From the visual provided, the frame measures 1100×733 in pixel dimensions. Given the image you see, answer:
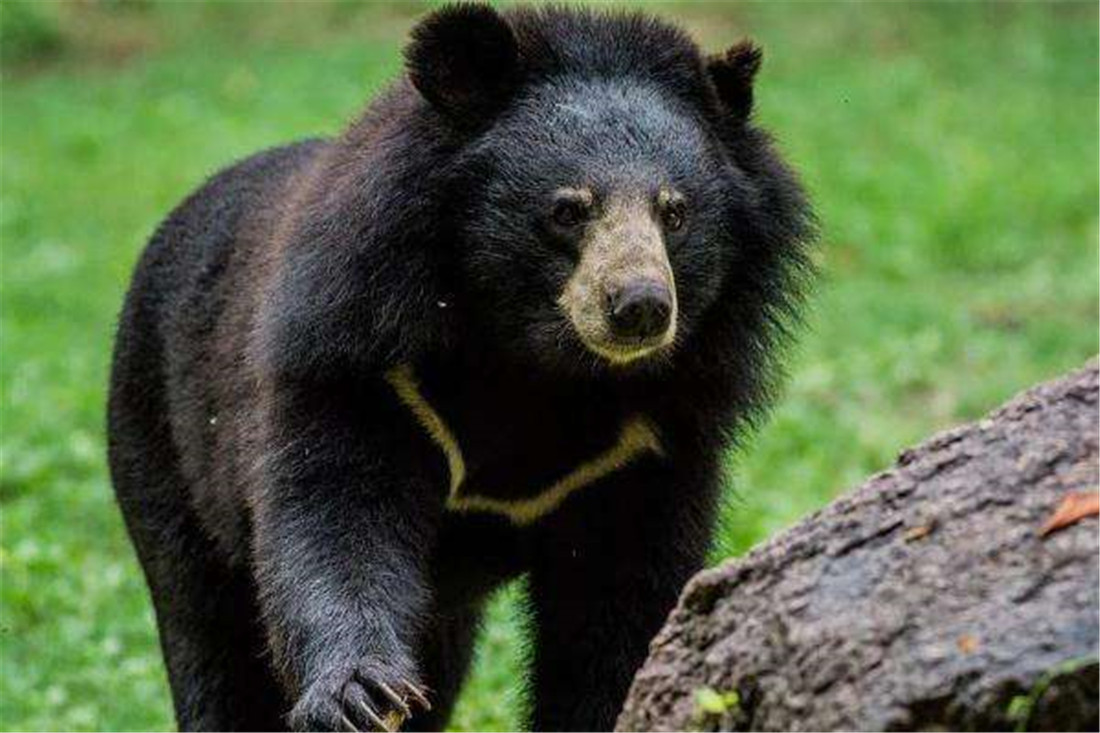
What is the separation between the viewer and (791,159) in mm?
5902

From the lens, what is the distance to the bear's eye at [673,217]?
15.4 ft

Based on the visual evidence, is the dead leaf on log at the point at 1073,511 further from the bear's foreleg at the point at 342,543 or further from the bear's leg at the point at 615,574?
the bear's leg at the point at 615,574

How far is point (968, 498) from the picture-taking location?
10.3 feet

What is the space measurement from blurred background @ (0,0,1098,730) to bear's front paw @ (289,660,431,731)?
1.06 m

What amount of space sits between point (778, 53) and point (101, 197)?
6.41m

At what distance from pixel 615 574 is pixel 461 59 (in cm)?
121

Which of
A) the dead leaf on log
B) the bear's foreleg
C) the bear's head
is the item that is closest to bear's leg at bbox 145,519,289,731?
the bear's foreleg

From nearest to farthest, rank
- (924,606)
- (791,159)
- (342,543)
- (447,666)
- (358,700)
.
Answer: (924,606) → (358,700) → (342,543) → (791,159) → (447,666)

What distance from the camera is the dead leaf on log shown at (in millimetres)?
2965

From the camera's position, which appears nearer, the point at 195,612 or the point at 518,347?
the point at 518,347

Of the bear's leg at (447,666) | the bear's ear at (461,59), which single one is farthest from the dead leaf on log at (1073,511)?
the bear's leg at (447,666)

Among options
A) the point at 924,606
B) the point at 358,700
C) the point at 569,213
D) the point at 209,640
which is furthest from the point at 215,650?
the point at 924,606

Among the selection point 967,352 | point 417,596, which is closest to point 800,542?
point 417,596

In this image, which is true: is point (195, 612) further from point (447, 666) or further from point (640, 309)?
point (640, 309)
